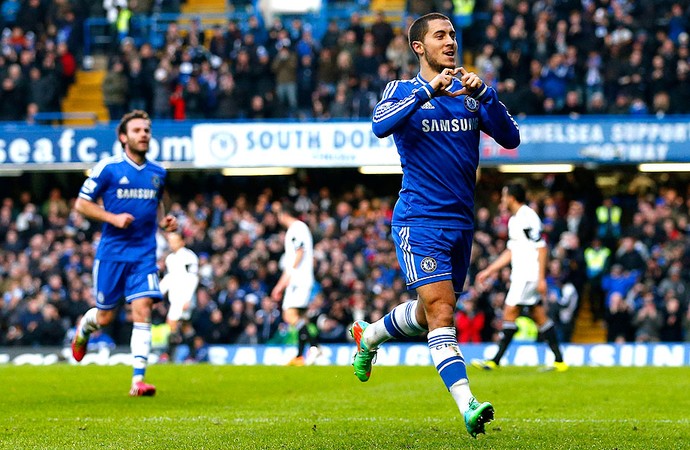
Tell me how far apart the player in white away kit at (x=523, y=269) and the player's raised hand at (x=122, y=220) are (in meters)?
5.78

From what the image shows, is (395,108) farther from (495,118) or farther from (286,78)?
(286,78)

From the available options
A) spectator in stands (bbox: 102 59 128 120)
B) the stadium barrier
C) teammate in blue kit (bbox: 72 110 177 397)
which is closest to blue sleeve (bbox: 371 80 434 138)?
teammate in blue kit (bbox: 72 110 177 397)

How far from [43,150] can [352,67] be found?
280 inches

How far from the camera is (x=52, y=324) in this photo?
2377 cm

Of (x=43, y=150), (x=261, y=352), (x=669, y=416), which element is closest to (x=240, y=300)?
(x=261, y=352)

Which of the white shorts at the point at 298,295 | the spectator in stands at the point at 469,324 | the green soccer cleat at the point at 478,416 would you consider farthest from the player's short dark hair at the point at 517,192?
the green soccer cleat at the point at 478,416

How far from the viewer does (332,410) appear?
33.5 feet

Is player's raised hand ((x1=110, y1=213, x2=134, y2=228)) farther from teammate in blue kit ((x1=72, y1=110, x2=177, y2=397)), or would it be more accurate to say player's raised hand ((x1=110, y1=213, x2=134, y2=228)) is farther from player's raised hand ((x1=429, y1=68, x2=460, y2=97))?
player's raised hand ((x1=429, y1=68, x2=460, y2=97))

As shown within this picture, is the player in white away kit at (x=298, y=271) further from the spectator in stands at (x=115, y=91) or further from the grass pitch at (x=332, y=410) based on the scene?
the spectator in stands at (x=115, y=91)

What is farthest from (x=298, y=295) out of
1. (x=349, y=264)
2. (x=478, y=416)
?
(x=478, y=416)

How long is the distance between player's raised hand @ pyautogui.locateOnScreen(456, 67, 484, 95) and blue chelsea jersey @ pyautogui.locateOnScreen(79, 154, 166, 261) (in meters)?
4.98

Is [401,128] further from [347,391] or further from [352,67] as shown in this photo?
[352,67]

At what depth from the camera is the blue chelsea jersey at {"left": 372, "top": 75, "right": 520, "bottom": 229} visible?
771 centimetres

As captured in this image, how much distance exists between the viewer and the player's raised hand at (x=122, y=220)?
11.1 metres
